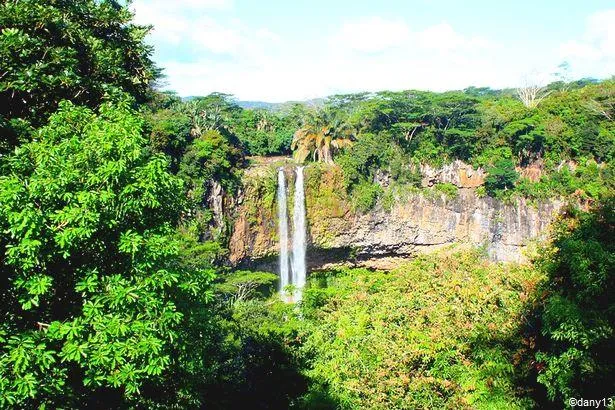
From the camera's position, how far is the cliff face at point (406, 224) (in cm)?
2614

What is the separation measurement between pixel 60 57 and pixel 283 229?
1986 cm

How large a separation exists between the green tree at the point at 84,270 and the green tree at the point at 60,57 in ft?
3.50

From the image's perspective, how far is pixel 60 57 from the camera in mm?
6363

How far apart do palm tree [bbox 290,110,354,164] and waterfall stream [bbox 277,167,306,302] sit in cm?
207

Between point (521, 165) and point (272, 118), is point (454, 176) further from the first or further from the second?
point (272, 118)

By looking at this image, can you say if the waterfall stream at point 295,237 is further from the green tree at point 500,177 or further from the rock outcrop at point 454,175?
the green tree at point 500,177

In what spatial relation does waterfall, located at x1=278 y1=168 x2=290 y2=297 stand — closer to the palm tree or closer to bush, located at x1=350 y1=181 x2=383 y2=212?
the palm tree

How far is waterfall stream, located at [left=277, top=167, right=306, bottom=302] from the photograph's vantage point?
84.5 feet

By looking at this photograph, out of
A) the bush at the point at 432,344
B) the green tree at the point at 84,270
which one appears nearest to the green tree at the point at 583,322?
the bush at the point at 432,344

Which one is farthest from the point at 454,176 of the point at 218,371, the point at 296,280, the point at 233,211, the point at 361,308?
the point at 218,371

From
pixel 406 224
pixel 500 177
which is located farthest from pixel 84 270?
pixel 500 177

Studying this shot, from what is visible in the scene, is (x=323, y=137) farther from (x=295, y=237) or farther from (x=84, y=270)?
(x=84, y=270)

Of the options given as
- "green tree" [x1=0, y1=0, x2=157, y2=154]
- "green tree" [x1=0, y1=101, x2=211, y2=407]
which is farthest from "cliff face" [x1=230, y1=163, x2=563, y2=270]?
"green tree" [x1=0, y1=101, x2=211, y2=407]

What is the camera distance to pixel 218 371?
11352mm
